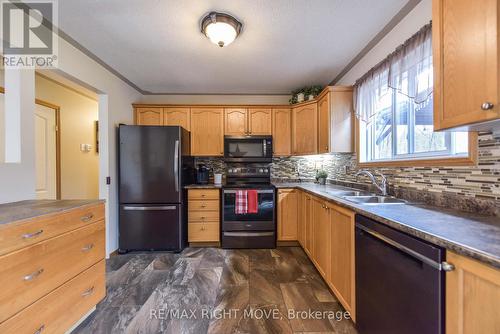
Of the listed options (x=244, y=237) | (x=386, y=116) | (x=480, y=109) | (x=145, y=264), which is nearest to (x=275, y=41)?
(x=386, y=116)

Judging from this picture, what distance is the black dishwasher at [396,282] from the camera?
2.69 ft

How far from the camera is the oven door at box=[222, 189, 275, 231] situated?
2.87 m

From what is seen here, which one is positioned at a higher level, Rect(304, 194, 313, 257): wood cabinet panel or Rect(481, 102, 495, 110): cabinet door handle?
Rect(481, 102, 495, 110): cabinet door handle

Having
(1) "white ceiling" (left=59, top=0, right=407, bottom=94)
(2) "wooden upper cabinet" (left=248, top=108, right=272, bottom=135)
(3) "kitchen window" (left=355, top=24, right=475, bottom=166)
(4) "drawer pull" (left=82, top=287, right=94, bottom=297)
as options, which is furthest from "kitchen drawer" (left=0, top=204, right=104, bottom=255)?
(3) "kitchen window" (left=355, top=24, right=475, bottom=166)

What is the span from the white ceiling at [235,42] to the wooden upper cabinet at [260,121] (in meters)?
0.46

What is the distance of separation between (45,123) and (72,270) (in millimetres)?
2571

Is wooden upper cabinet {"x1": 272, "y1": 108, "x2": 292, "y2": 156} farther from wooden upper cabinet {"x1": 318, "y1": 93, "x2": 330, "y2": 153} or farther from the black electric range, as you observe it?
the black electric range

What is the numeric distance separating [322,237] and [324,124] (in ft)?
4.70

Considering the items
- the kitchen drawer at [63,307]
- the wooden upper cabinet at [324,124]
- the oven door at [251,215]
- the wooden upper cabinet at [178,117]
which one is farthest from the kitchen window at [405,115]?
the kitchen drawer at [63,307]

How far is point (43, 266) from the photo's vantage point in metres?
1.15

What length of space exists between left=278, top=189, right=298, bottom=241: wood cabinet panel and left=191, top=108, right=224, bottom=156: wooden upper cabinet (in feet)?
3.88

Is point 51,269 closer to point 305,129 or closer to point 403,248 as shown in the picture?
point 403,248

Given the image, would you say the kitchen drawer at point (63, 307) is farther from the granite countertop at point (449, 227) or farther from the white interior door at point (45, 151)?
the white interior door at point (45, 151)

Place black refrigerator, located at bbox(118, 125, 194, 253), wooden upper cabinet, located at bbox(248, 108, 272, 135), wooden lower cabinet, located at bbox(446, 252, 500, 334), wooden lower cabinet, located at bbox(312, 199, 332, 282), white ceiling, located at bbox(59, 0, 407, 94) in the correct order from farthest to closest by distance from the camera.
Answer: wooden upper cabinet, located at bbox(248, 108, 272, 135) < black refrigerator, located at bbox(118, 125, 194, 253) < wooden lower cabinet, located at bbox(312, 199, 332, 282) < white ceiling, located at bbox(59, 0, 407, 94) < wooden lower cabinet, located at bbox(446, 252, 500, 334)
